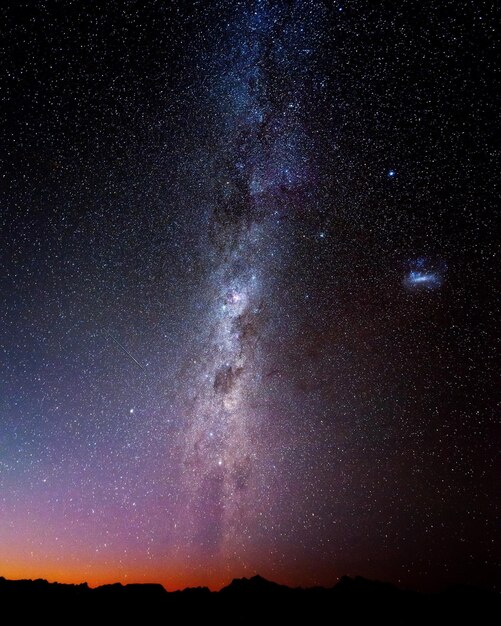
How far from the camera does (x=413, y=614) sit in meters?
20.9

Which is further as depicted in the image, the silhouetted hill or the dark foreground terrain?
the silhouetted hill

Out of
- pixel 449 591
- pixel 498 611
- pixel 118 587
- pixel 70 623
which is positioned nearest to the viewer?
pixel 70 623

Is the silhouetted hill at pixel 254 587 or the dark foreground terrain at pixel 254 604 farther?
the silhouetted hill at pixel 254 587

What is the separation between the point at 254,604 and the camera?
22984 mm

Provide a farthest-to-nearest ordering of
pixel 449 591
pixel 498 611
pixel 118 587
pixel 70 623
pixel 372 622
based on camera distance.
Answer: pixel 449 591, pixel 118 587, pixel 498 611, pixel 372 622, pixel 70 623

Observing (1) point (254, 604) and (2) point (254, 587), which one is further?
(2) point (254, 587)

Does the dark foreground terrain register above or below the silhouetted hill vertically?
below

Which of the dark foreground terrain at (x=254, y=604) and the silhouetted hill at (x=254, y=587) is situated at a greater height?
the silhouetted hill at (x=254, y=587)

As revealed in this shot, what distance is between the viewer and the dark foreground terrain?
64.7 feet

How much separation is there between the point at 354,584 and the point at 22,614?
21478 millimetres

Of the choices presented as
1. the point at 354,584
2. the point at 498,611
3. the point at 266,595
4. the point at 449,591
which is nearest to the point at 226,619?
the point at 266,595

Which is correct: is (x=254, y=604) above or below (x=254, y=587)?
below

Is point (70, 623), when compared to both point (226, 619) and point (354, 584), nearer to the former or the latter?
point (226, 619)

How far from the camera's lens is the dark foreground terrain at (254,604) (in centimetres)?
1973
